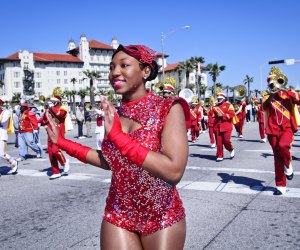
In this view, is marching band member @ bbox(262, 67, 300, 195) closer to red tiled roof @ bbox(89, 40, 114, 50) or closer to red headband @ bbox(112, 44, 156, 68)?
red headband @ bbox(112, 44, 156, 68)

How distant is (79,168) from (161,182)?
8165 millimetres

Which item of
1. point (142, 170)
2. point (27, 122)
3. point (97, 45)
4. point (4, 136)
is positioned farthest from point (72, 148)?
point (97, 45)

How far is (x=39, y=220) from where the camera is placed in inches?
200

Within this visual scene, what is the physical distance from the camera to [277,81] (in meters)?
6.36

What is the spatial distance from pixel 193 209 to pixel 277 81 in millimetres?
2777

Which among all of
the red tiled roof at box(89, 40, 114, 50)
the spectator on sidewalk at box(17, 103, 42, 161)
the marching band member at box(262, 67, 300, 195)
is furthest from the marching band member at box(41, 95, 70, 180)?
the red tiled roof at box(89, 40, 114, 50)

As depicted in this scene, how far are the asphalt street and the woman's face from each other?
7.91 feet

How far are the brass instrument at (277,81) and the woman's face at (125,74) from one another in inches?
189

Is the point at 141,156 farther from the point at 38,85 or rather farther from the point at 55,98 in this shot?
the point at 38,85

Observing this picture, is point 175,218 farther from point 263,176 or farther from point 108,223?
point 263,176

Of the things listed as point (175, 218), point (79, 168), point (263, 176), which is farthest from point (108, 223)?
point (79, 168)

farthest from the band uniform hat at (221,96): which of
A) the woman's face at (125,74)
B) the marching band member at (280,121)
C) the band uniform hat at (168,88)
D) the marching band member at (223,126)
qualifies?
the woman's face at (125,74)

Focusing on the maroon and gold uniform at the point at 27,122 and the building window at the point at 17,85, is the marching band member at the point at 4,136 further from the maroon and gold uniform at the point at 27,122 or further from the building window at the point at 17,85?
the building window at the point at 17,85

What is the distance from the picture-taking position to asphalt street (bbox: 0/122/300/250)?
13.5 ft
